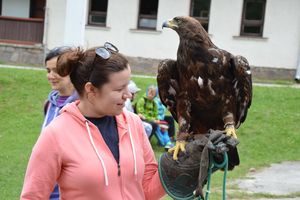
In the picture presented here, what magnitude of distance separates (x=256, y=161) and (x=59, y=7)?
13021mm

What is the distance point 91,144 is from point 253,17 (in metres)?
17.6

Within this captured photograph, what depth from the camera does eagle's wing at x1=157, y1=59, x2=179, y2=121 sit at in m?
3.24

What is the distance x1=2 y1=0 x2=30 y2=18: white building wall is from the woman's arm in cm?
2007

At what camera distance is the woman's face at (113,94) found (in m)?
2.36

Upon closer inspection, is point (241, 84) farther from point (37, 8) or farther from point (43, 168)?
point (37, 8)

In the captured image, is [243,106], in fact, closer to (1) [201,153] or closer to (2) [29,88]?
(1) [201,153]

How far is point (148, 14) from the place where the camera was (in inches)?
790

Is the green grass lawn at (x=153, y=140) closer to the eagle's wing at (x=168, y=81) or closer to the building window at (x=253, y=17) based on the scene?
the eagle's wing at (x=168, y=81)

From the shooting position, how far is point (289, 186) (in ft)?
24.9

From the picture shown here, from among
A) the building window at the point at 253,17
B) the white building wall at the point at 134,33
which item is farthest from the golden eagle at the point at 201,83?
the building window at the point at 253,17

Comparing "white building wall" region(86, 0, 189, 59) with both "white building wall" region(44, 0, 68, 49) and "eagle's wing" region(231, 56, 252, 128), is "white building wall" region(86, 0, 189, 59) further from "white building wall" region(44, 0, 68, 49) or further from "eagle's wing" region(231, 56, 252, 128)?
"eagle's wing" region(231, 56, 252, 128)

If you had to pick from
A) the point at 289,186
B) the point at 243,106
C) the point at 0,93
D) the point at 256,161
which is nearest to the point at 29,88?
the point at 0,93

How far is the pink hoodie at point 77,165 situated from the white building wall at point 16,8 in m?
20.0

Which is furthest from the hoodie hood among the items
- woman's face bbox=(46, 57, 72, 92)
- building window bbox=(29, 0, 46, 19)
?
building window bbox=(29, 0, 46, 19)
